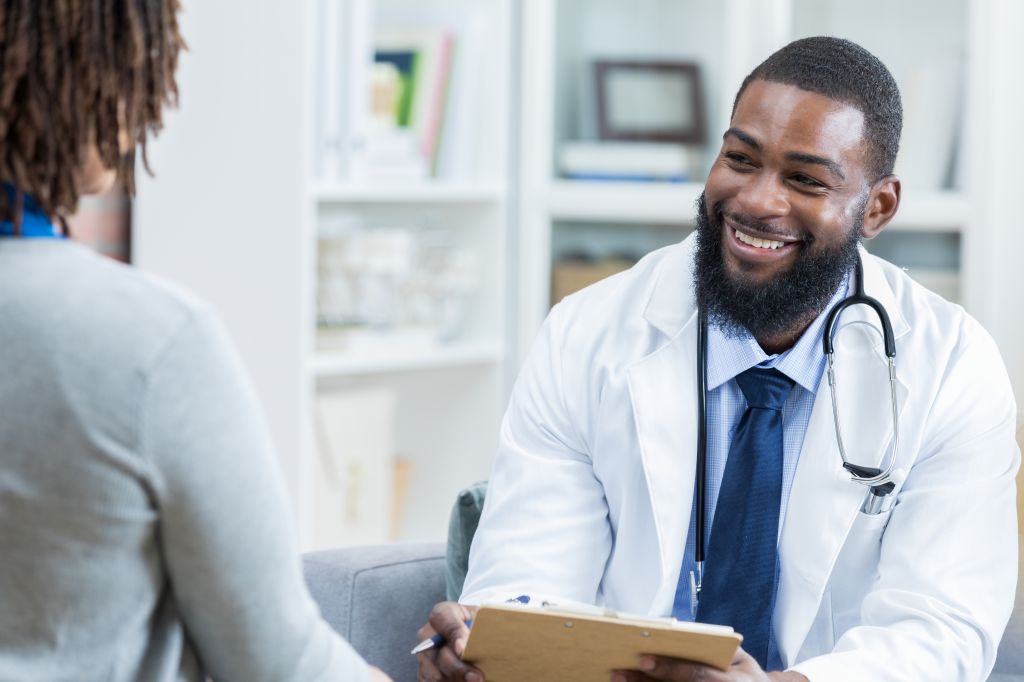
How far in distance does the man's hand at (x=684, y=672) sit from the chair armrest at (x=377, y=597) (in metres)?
0.48

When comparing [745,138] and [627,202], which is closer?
[745,138]

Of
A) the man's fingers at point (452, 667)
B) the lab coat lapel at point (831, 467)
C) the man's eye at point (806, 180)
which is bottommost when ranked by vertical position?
the man's fingers at point (452, 667)

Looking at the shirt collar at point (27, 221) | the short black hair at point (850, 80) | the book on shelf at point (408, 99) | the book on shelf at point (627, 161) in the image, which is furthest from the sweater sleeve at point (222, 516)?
the book on shelf at point (627, 161)

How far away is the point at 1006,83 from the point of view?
247cm

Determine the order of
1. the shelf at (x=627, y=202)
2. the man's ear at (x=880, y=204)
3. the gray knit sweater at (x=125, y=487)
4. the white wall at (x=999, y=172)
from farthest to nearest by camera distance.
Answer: the shelf at (x=627, y=202) < the white wall at (x=999, y=172) < the man's ear at (x=880, y=204) < the gray knit sweater at (x=125, y=487)

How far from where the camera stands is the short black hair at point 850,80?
5.21 ft

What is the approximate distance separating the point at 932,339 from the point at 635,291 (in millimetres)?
386

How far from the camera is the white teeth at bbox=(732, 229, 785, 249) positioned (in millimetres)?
1632

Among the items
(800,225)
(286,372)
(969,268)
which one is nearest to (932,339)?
(800,225)

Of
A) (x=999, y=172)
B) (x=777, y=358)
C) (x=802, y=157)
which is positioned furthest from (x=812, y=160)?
(x=999, y=172)

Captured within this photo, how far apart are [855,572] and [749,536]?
0.45 ft

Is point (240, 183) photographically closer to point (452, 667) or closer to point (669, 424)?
point (669, 424)

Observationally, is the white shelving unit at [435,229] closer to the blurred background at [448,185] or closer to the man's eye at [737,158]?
the blurred background at [448,185]

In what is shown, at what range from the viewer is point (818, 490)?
1514mm
